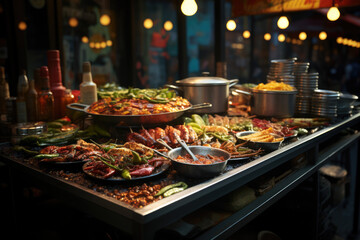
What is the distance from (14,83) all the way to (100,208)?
164 inches

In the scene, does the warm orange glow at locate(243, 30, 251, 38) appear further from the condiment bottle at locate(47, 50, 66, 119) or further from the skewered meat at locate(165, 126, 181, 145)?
the skewered meat at locate(165, 126, 181, 145)

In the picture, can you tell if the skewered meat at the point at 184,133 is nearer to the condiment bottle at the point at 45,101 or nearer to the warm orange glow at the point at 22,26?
the condiment bottle at the point at 45,101

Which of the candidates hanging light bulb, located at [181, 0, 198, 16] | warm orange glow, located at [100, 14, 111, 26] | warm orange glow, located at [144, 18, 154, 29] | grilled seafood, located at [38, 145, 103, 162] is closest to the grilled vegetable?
grilled seafood, located at [38, 145, 103, 162]

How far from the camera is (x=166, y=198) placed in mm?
1451

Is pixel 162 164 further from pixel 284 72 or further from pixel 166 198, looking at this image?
pixel 284 72

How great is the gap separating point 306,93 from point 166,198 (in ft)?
9.40

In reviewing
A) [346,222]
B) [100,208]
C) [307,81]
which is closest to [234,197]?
[100,208]

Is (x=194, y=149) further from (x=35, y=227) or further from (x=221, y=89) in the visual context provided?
(x=35, y=227)

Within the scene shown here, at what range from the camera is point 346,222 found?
15.1 feet

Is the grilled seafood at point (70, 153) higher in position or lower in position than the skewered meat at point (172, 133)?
lower

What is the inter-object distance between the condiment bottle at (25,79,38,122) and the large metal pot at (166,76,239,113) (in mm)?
1315

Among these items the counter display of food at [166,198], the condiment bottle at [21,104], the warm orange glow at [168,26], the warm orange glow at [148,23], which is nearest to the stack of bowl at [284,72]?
the counter display of food at [166,198]

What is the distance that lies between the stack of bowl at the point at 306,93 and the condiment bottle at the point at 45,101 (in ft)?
9.08

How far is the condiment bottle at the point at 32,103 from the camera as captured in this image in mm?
2975
